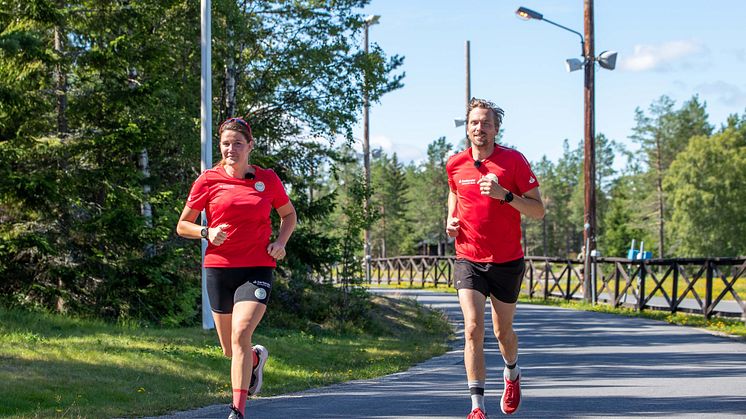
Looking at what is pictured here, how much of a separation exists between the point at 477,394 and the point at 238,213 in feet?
7.03

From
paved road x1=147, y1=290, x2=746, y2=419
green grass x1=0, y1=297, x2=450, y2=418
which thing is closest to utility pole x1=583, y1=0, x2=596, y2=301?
paved road x1=147, y1=290, x2=746, y2=419

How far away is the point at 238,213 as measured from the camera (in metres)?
7.24

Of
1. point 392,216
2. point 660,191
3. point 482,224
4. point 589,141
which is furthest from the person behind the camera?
point 392,216

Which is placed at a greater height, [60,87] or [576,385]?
[60,87]

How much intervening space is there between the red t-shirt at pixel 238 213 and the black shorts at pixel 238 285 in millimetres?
46

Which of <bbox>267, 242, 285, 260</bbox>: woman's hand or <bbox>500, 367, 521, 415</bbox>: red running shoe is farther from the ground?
<bbox>267, 242, 285, 260</bbox>: woman's hand

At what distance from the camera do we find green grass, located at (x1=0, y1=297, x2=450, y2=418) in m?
8.95

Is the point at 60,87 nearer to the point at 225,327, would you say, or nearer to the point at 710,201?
the point at 225,327

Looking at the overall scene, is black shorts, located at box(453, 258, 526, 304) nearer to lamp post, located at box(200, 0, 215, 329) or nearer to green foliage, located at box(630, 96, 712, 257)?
lamp post, located at box(200, 0, 215, 329)

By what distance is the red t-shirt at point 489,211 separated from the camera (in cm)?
738

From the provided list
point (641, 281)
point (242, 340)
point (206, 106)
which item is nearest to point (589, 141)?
point (641, 281)

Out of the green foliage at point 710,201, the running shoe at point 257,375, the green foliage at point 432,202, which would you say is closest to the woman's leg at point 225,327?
the running shoe at point 257,375

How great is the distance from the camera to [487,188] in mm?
7090

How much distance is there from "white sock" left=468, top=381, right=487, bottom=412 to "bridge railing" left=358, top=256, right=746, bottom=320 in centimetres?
1301
